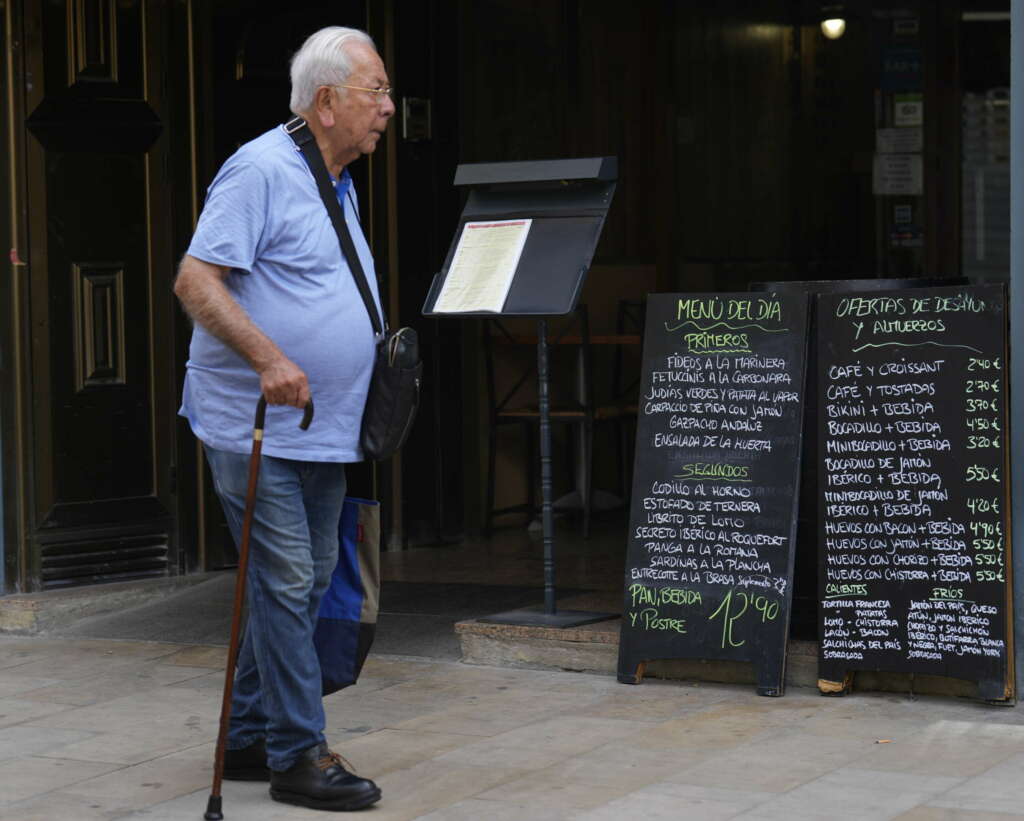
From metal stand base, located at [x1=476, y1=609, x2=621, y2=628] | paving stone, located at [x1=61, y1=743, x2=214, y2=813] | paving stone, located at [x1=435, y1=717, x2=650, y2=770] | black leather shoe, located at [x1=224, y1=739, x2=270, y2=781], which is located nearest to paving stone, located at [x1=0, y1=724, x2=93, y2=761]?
paving stone, located at [x1=61, y1=743, x2=214, y2=813]

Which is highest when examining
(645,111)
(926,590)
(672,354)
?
(645,111)

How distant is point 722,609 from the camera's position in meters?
5.78

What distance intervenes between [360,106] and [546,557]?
2.12 meters

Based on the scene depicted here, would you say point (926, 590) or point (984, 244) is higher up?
point (984, 244)

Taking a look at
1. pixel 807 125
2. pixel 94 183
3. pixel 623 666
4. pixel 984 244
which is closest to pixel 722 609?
pixel 623 666

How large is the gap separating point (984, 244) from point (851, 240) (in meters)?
1.93

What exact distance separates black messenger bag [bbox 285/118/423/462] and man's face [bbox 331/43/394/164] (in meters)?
0.08

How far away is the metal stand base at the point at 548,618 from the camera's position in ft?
20.4

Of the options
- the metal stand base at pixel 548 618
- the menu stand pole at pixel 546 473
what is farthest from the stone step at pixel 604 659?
the menu stand pole at pixel 546 473

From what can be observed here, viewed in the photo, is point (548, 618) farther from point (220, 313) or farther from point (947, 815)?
point (220, 313)

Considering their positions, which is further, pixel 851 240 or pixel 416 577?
pixel 851 240

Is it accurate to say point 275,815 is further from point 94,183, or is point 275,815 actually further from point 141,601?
point 94,183

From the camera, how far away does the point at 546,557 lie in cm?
623

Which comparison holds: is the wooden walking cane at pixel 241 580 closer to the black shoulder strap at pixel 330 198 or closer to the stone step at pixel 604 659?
the black shoulder strap at pixel 330 198
